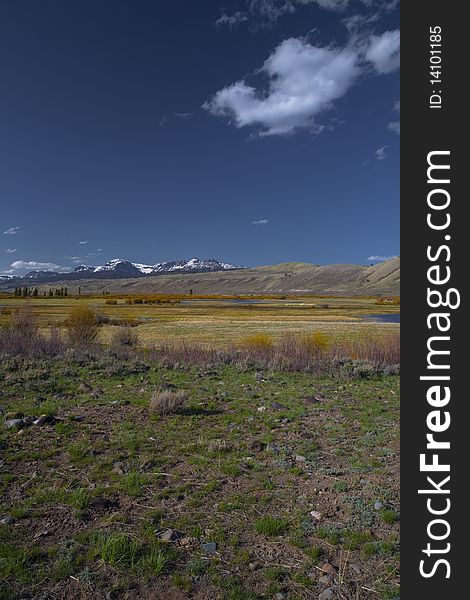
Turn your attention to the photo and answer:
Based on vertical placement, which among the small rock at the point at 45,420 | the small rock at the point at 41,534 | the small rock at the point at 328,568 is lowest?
the small rock at the point at 328,568

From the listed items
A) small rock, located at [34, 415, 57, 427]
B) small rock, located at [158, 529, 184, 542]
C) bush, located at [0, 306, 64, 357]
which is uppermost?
bush, located at [0, 306, 64, 357]

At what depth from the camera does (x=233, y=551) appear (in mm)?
4129

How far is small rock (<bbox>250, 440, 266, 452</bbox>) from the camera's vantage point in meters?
7.19

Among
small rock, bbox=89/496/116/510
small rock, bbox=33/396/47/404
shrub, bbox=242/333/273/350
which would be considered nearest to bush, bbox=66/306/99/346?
shrub, bbox=242/333/273/350

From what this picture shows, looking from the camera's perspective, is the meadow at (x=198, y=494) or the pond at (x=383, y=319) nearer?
the meadow at (x=198, y=494)

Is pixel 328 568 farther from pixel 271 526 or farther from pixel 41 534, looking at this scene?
pixel 41 534

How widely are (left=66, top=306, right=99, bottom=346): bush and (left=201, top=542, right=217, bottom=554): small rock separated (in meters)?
23.2

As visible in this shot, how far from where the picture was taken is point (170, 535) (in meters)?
4.31

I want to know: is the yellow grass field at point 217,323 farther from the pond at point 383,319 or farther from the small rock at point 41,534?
the small rock at point 41,534

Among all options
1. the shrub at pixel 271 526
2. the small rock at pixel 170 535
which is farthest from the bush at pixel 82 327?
the shrub at pixel 271 526

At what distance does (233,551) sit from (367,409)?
23.4 feet

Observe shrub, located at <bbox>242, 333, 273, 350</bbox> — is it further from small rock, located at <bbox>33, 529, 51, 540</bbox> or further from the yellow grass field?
small rock, located at <bbox>33, 529, 51, 540</bbox>

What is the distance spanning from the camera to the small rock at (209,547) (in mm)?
4113

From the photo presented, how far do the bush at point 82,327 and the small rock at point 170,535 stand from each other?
22855mm
